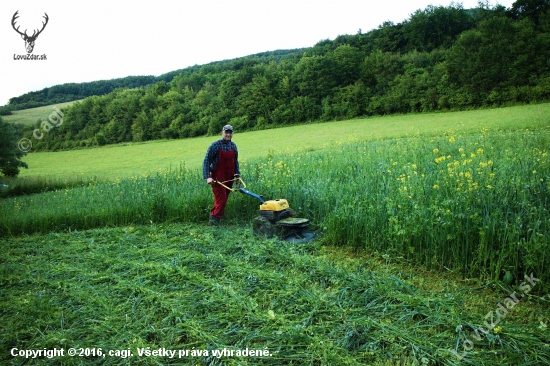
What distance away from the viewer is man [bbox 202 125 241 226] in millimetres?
6805

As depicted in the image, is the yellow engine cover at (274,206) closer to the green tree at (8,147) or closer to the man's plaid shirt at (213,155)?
the man's plaid shirt at (213,155)

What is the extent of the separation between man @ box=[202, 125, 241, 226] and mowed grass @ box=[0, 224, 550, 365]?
1.73m

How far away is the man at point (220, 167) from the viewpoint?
6805 millimetres

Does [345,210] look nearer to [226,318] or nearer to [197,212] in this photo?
[226,318]

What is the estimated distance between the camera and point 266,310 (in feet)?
11.8

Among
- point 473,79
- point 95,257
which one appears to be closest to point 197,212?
point 95,257

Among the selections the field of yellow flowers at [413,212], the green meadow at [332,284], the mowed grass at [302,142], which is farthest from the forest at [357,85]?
the green meadow at [332,284]

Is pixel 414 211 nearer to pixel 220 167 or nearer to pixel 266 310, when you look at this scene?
pixel 266 310

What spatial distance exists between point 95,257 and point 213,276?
7.04ft

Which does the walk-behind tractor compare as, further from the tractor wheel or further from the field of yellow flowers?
the field of yellow flowers

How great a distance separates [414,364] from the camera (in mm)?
2703

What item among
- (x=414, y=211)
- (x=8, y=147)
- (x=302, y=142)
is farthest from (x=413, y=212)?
(x=302, y=142)

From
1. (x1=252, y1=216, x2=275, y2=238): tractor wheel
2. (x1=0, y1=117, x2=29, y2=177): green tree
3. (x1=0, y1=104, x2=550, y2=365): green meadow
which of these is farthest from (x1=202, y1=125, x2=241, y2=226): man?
(x1=0, y1=117, x2=29, y2=177): green tree

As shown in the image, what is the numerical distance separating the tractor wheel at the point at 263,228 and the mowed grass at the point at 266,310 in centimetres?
52
